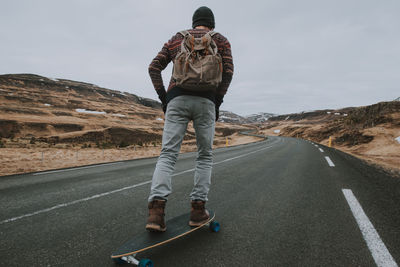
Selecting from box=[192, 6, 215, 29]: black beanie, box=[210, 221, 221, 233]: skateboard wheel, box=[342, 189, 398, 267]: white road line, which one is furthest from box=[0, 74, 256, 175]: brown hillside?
box=[342, 189, 398, 267]: white road line

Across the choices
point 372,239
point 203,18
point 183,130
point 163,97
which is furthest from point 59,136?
point 372,239

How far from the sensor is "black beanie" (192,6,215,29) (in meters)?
2.26

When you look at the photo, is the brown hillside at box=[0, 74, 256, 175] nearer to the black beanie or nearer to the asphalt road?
the asphalt road

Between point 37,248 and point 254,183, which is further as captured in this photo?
point 254,183

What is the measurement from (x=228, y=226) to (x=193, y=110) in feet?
4.52

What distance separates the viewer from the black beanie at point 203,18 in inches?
88.9

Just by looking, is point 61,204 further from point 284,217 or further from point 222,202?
point 284,217

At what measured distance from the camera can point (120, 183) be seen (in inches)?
179

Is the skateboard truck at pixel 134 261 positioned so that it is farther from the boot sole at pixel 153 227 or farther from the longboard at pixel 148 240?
the boot sole at pixel 153 227

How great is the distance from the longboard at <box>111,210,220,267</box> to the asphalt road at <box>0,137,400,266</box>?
0.12 metres

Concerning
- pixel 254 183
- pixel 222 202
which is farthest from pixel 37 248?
pixel 254 183

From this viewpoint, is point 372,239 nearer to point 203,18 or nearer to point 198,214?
point 198,214

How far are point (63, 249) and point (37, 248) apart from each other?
24 centimetres

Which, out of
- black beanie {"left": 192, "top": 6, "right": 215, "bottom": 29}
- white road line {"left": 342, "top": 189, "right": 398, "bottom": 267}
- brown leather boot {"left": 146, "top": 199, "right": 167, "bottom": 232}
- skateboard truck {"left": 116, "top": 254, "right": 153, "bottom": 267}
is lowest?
white road line {"left": 342, "top": 189, "right": 398, "bottom": 267}
